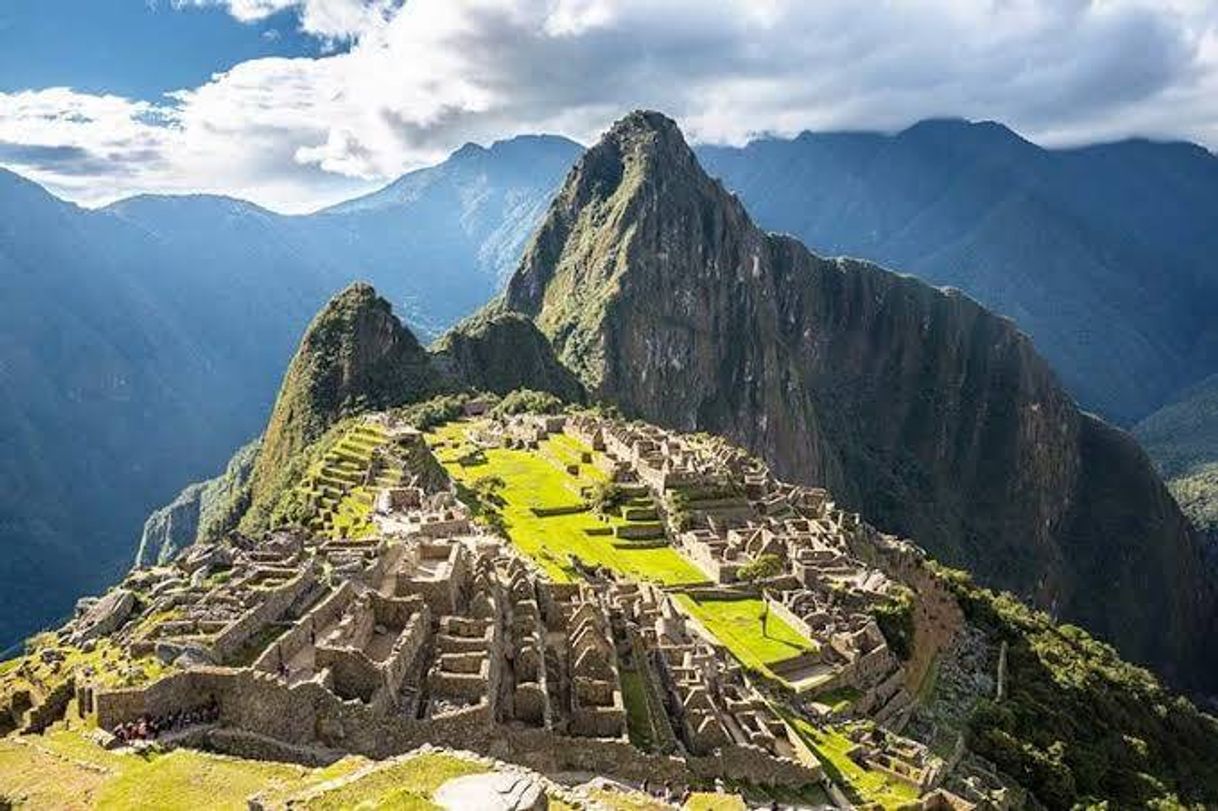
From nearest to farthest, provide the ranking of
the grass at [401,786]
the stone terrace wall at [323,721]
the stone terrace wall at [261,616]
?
1. the grass at [401,786]
2. the stone terrace wall at [323,721]
3. the stone terrace wall at [261,616]

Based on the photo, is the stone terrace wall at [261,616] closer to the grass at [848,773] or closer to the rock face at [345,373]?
the grass at [848,773]

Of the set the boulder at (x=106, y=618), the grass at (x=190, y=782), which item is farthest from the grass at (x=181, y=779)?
the boulder at (x=106, y=618)

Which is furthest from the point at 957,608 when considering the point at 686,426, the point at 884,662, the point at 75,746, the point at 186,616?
the point at 686,426

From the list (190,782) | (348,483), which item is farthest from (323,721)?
(348,483)

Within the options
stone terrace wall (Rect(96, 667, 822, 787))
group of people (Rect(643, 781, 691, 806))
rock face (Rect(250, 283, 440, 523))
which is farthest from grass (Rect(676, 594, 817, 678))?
rock face (Rect(250, 283, 440, 523))

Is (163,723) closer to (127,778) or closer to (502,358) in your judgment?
(127,778)

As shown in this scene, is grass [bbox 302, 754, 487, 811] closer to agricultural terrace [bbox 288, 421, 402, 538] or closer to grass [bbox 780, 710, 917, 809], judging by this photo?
grass [bbox 780, 710, 917, 809]

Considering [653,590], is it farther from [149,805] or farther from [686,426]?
[686,426]
